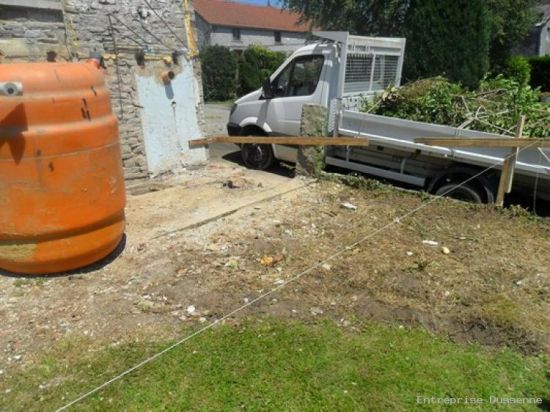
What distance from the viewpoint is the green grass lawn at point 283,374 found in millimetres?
2936

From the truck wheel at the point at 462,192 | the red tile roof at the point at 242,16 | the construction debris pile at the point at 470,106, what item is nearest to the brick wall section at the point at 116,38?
the construction debris pile at the point at 470,106

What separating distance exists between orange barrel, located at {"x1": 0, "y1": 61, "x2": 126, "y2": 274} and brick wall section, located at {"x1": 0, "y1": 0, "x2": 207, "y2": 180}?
202cm

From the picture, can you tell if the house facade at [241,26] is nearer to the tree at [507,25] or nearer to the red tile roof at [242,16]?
the red tile roof at [242,16]

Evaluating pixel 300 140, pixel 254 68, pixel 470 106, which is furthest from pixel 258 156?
pixel 254 68

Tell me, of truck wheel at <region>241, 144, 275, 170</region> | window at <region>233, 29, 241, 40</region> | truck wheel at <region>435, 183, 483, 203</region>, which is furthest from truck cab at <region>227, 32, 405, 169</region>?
window at <region>233, 29, 241, 40</region>

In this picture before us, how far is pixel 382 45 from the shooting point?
26.4ft

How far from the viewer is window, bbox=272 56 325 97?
295 inches

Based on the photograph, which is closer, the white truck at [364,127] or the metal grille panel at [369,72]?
the white truck at [364,127]

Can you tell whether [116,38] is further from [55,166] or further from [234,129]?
[55,166]

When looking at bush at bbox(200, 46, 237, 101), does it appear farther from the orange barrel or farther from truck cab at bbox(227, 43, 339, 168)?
the orange barrel

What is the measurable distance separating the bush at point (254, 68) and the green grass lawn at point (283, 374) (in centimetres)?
1987

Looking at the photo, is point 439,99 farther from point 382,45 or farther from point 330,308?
point 330,308

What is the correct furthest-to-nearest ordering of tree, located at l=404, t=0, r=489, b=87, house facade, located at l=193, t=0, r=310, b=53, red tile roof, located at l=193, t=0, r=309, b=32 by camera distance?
red tile roof, located at l=193, t=0, r=309, b=32, house facade, located at l=193, t=0, r=310, b=53, tree, located at l=404, t=0, r=489, b=87

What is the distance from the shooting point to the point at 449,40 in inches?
475
